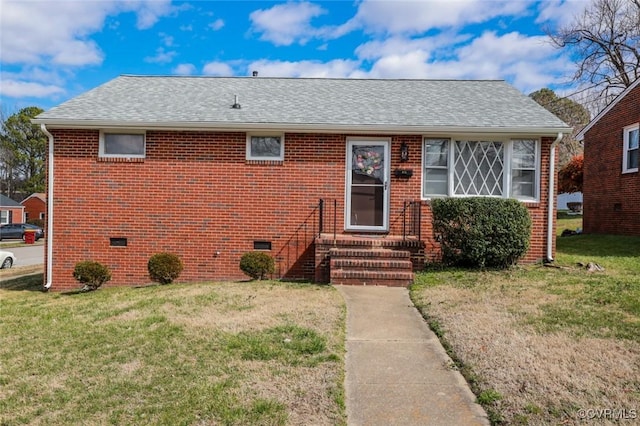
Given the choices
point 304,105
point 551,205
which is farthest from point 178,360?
point 551,205

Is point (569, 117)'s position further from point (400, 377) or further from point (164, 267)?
point (400, 377)

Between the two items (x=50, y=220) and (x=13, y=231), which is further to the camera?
(x=13, y=231)

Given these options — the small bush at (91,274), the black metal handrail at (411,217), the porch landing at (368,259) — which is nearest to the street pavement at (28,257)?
the small bush at (91,274)

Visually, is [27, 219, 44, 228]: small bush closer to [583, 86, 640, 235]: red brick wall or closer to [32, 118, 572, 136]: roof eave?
[32, 118, 572, 136]: roof eave

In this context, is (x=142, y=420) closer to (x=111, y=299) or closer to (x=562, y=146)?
(x=111, y=299)

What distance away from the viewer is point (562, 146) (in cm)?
3547

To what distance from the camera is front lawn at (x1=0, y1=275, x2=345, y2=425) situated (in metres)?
3.25

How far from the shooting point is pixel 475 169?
30.6 ft

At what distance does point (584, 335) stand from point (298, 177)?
5.93m

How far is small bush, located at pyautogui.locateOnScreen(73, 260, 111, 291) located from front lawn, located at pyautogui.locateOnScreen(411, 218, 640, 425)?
6042 millimetres

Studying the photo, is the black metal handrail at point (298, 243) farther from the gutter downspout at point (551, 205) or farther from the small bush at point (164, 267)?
the gutter downspout at point (551, 205)

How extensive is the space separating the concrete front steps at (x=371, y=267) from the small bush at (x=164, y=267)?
315 centimetres

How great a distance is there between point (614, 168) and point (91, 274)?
53.0 ft

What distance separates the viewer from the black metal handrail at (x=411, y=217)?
916cm
